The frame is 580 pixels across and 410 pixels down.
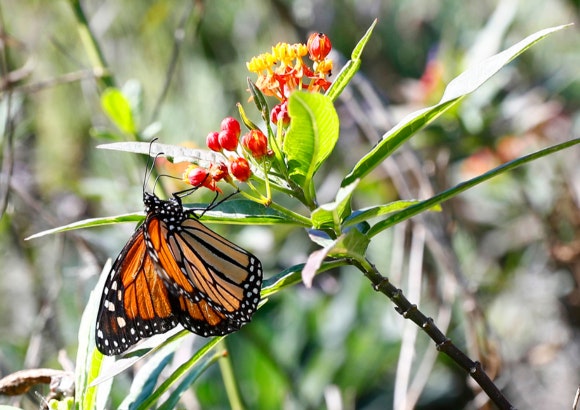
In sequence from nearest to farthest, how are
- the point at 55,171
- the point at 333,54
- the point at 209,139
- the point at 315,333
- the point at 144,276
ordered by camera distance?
the point at 209,139 < the point at 144,276 < the point at 333,54 < the point at 315,333 < the point at 55,171

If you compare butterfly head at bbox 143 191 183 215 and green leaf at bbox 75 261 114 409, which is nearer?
green leaf at bbox 75 261 114 409

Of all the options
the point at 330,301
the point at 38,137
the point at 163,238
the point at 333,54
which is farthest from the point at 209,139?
the point at 38,137

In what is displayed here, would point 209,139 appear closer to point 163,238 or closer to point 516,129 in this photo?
point 163,238

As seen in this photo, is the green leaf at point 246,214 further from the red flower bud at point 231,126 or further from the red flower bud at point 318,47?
the red flower bud at point 318,47

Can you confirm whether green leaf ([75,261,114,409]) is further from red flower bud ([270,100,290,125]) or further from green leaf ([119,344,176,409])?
red flower bud ([270,100,290,125])

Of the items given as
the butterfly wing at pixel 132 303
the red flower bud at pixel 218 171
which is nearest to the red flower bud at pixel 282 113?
the red flower bud at pixel 218 171

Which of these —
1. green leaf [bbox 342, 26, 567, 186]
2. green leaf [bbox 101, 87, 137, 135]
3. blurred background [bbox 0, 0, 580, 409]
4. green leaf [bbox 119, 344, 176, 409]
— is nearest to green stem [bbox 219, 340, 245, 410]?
blurred background [bbox 0, 0, 580, 409]
